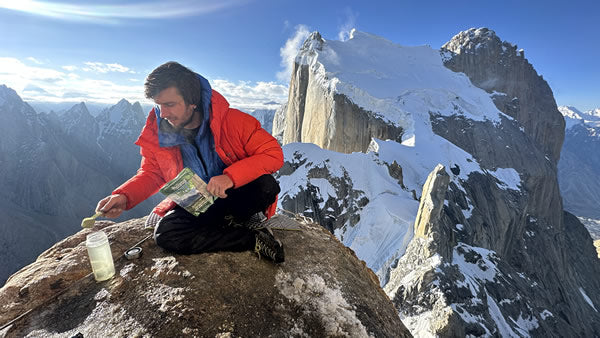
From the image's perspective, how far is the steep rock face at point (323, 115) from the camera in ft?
127

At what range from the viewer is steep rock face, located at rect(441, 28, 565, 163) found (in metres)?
65.5

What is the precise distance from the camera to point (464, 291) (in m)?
16.7

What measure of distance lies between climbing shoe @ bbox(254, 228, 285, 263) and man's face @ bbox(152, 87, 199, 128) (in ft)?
5.36

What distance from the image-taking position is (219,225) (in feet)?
12.0

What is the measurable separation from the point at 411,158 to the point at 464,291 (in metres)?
16.1

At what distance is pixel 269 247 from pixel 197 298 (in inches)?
38.7

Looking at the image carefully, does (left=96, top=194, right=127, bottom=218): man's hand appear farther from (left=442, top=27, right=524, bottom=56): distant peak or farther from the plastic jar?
(left=442, top=27, right=524, bottom=56): distant peak

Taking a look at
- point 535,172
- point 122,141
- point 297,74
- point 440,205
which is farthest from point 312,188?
point 122,141

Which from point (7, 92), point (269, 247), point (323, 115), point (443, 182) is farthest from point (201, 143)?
point (7, 92)

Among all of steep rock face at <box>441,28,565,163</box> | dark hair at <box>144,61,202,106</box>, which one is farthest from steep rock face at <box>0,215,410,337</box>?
steep rock face at <box>441,28,565,163</box>

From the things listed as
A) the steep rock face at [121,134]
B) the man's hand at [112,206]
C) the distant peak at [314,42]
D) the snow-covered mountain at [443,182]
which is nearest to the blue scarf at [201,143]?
the man's hand at [112,206]

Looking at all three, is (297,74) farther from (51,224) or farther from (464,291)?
(51,224)

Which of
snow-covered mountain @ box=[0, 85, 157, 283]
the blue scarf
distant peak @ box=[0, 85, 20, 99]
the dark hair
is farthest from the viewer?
distant peak @ box=[0, 85, 20, 99]

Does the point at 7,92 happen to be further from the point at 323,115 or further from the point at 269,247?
the point at 269,247
